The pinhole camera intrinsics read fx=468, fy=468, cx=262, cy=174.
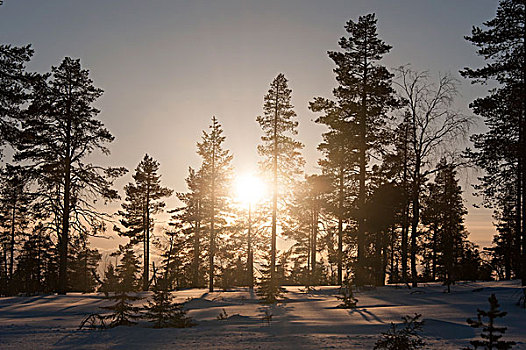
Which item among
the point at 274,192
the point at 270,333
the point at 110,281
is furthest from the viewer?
the point at 274,192

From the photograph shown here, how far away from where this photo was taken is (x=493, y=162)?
72.9 ft

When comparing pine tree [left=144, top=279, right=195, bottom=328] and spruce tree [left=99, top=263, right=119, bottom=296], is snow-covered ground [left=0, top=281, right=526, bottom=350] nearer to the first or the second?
pine tree [left=144, top=279, right=195, bottom=328]

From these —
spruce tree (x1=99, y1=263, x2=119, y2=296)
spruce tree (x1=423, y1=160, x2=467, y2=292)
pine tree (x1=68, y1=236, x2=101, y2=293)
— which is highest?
spruce tree (x1=423, y1=160, x2=467, y2=292)

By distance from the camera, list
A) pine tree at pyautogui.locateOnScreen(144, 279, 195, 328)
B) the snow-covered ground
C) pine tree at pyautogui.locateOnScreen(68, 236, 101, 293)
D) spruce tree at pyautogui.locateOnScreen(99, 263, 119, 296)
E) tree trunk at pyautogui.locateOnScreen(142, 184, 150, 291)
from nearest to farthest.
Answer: the snow-covered ground
pine tree at pyautogui.locateOnScreen(144, 279, 195, 328)
spruce tree at pyautogui.locateOnScreen(99, 263, 119, 296)
tree trunk at pyautogui.locateOnScreen(142, 184, 150, 291)
pine tree at pyautogui.locateOnScreen(68, 236, 101, 293)

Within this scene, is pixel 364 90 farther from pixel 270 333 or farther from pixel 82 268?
pixel 82 268

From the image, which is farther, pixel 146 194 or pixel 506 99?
pixel 146 194

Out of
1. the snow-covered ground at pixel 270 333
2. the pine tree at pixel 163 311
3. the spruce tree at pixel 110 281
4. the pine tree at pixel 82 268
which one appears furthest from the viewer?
the pine tree at pixel 82 268

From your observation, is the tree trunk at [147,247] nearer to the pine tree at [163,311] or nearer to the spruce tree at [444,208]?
the spruce tree at [444,208]

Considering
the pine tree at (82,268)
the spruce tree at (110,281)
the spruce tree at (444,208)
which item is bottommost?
the pine tree at (82,268)

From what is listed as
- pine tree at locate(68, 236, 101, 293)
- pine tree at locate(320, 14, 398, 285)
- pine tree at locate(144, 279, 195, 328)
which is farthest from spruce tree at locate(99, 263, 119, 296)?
pine tree at locate(68, 236, 101, 293)

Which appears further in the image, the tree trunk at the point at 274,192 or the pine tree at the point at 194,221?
the pine tree at the point at 194,221

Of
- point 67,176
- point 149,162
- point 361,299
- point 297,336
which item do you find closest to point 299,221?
point 149,162

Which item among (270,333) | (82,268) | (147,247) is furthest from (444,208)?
(82,268)

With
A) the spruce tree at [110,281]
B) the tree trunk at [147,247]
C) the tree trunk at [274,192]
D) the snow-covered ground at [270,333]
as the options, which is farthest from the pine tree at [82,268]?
the snow-covered ground at [270,333]
